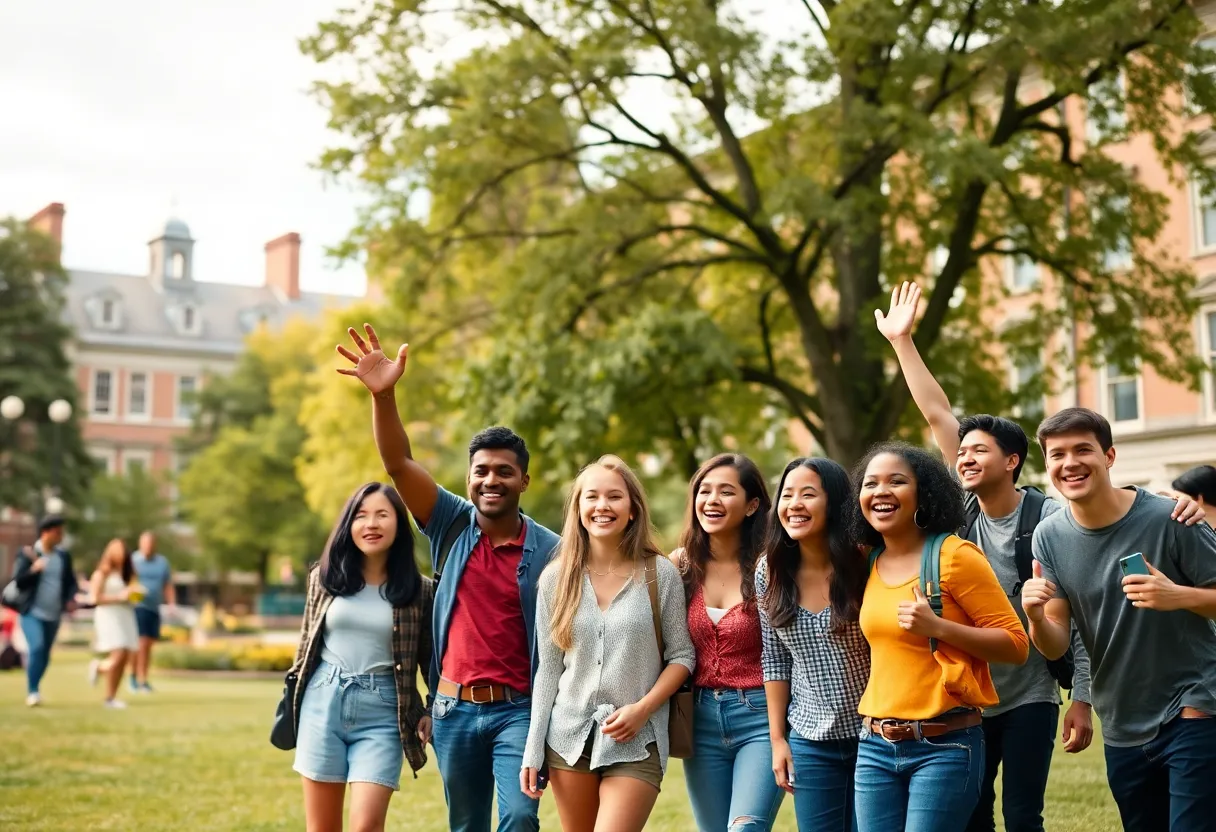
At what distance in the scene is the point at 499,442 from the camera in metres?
6.03

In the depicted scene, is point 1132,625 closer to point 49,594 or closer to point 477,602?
point 477,602

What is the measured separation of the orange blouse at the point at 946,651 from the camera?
4754 mm

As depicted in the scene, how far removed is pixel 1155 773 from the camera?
5207mm

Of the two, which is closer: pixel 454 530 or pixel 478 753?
pixel 478 753

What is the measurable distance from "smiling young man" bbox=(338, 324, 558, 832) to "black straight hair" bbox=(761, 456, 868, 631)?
3.72ft

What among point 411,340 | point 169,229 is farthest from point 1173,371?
point 169,229

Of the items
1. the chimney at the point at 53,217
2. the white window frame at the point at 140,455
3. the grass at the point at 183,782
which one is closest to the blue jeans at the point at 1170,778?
the grass at the point at 183,782

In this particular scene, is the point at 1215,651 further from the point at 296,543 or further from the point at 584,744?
the point at 296,543

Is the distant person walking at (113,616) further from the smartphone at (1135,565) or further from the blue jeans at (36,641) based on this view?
the smartphone at (1135,565)

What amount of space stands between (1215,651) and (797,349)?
21.6 meters

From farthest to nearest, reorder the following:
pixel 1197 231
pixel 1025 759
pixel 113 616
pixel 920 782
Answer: pixel 1197 231
pixel 113 616
pixel 1025 759
pixel 920 782

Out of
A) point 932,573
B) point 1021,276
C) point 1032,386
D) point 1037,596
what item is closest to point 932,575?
point 932,573

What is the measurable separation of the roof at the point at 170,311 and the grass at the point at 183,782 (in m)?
62.7

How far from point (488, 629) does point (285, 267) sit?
86.8 metres
